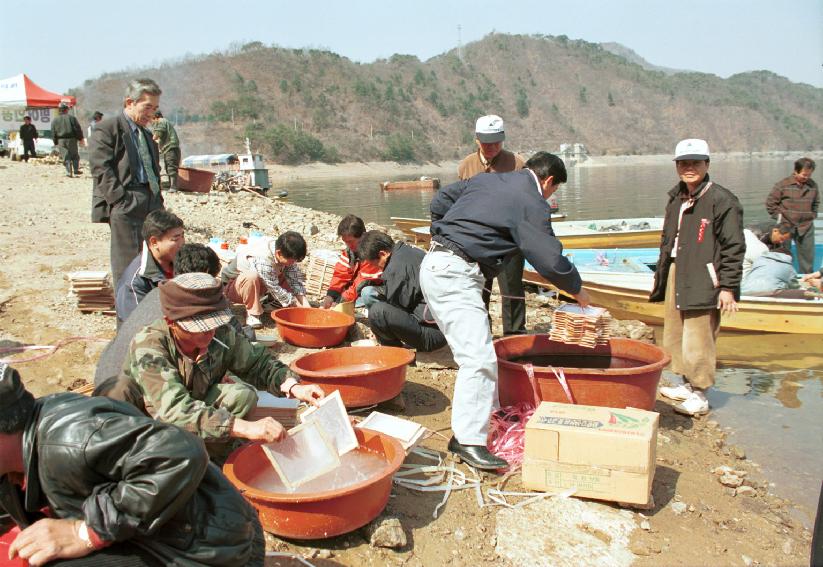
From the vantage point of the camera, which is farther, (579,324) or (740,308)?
(740,308)

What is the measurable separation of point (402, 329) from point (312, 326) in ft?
2.54

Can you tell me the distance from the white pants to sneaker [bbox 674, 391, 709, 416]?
2.04 m

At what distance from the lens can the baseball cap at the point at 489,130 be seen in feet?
17.9

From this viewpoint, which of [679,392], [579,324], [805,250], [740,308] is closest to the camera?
[579,324]

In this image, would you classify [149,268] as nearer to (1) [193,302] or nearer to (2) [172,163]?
(1) [193,302]

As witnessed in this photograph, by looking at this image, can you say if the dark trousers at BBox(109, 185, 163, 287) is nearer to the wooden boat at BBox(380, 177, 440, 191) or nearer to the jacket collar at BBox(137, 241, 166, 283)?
the jacket collar at BBox(137, 241, 166, 283)

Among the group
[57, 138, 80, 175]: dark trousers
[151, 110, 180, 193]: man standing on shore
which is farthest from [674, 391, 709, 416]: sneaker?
[57, 138, 80, 175]: dark trousers

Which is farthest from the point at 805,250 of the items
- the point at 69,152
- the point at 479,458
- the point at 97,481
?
the point at 69,152

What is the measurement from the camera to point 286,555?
292 centimetres

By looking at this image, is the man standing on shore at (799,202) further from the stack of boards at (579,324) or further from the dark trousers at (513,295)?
the stack of boards at (579,324)

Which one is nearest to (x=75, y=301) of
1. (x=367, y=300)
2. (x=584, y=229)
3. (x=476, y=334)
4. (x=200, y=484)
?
(x=367, y=300)

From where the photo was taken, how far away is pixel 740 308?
7.89 m

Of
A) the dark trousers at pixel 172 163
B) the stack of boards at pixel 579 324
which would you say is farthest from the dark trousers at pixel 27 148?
the stack of boards at pixel 579 324

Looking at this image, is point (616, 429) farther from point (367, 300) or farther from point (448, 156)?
point (448, 156)
